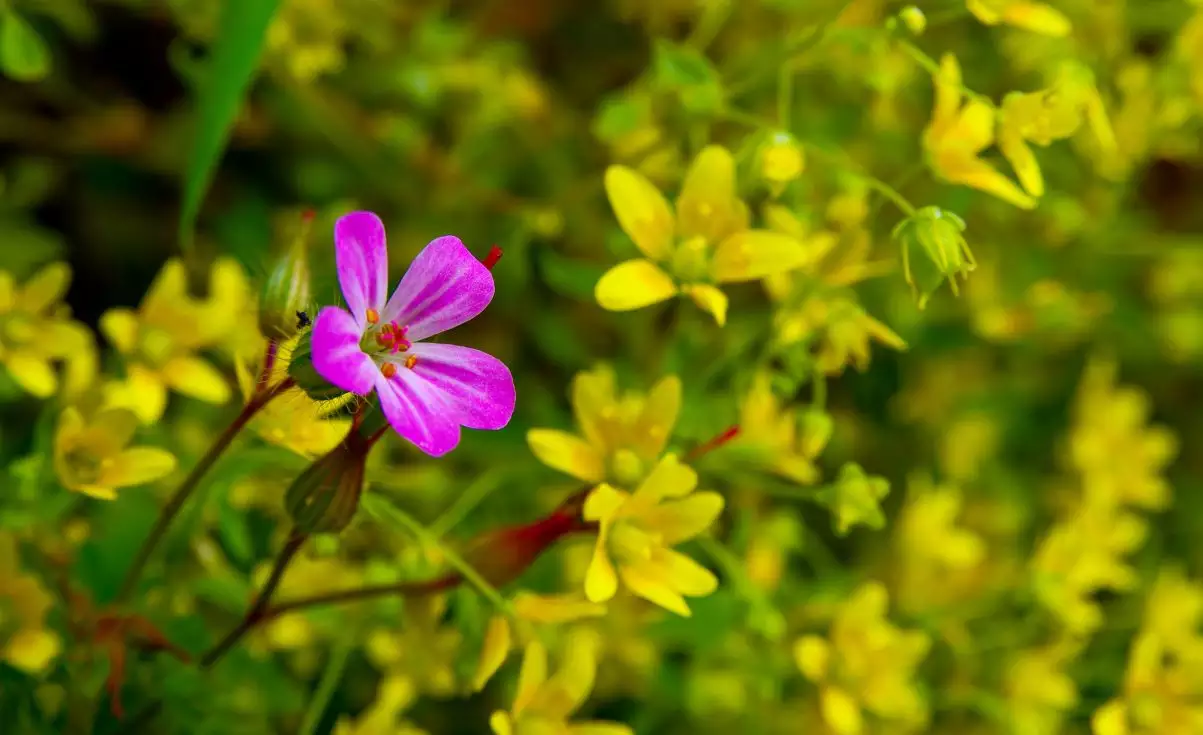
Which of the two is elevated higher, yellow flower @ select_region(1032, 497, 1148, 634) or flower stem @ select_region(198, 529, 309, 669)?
flower stem @ select_region(198, 529, 309, 669)

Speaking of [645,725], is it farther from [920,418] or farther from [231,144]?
[231,144]

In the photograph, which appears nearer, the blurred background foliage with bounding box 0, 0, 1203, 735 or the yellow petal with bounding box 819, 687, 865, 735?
the blurred background foliage with bounding box 0, 0, 1203, 735

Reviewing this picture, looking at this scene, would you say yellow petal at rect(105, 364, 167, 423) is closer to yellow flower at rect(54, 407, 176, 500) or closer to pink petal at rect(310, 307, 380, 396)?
yellow flower at rect(54, 407, 176, 500)

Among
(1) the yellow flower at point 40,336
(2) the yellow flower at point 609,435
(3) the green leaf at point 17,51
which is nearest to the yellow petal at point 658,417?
(2) the yellow flower at point 609,435

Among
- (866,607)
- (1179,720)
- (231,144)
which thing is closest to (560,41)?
(231,144)

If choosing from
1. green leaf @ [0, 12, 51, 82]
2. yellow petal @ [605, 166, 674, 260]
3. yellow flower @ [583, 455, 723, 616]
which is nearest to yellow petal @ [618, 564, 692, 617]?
yellow flower @ [583, 455, 723, 616]

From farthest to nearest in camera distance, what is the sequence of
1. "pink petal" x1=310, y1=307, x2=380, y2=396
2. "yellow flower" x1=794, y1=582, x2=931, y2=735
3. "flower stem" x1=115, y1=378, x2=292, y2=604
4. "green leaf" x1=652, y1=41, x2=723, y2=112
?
1. "yellow flower" x1=794, y1=582, x2=931, y2=735
2. "green leaf" x1=652, y1=41, x2=723, y2=112
3. "flower stem" x1=115, y1=378, x2=292, y2=604
4. "pink petal" x1=310, y1=307, x2=380, y2=396

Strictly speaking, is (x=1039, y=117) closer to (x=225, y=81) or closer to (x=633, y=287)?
(x=633, y=287)

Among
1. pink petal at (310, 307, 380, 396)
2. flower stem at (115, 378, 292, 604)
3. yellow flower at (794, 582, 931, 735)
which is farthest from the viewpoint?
yellow flower at (794, 582, 931, 735)
